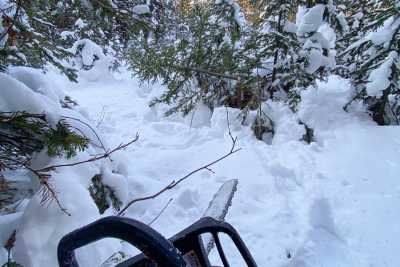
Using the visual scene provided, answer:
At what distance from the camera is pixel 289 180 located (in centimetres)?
488

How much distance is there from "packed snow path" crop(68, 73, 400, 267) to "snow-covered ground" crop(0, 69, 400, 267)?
0.01m

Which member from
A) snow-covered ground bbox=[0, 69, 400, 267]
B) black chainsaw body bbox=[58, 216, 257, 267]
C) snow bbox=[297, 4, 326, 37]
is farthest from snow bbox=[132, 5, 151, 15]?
snow bbox=[297, 4, 326, 37]

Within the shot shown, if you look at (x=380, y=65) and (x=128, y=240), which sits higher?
(x=380, y=65)

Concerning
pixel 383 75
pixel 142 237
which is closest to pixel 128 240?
pixel 142 237

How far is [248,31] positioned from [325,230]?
5.41 metres

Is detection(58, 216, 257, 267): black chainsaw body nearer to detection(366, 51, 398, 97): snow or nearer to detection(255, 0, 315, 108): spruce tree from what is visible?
detection(366, 51, 398, 97): snow

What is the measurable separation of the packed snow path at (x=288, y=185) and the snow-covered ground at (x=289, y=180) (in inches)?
0.5

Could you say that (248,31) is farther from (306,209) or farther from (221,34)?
(306,209)

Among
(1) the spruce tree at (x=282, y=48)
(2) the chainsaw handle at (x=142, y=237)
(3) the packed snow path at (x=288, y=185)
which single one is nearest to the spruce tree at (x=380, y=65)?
(3) the packed snow path at (x=288, y=185)

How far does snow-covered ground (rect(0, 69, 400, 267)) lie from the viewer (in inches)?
142

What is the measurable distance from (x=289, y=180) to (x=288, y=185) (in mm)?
151

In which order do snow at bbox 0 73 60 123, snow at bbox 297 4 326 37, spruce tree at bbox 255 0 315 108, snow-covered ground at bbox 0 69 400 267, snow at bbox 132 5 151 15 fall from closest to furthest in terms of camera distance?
snow at bbox 0 73 60 123, snow at bbox 132 5 151 15, snow-covered ground at bbox 0 69 400 267, snow at bbox 297 4 326 37, spruce tree at bbox 255 0 315 108

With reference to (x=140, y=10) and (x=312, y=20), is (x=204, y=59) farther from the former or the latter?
(x=140, y=10)

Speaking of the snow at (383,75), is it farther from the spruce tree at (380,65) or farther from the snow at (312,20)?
the snow at (312,20)
